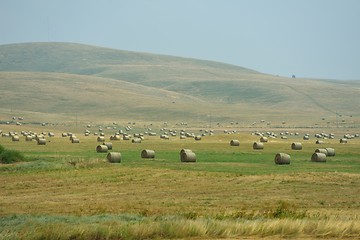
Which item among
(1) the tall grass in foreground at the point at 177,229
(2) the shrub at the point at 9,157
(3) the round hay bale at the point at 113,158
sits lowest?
(2) the shrub at the point at 9,157

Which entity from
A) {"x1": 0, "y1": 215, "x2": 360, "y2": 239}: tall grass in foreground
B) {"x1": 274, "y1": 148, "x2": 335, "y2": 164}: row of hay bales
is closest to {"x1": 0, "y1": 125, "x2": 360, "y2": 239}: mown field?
{"x1": 0, "y1": 215, "x2": 360, "y2": 239}: tall grass in foreground

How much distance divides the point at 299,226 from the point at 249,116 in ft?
487

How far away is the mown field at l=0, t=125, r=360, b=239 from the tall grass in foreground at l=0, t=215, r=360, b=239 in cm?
2

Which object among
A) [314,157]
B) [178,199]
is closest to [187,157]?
[314,157]

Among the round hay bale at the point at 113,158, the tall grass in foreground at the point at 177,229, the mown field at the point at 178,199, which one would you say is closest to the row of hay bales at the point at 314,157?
the mown field at the point at 178,199

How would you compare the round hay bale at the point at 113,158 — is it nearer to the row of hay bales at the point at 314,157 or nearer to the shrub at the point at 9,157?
the shrub at the point at 9,157

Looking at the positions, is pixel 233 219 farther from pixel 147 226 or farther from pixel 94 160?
pixel 94 160

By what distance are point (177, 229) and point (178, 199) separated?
30.2 ft

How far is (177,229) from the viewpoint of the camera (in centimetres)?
1861

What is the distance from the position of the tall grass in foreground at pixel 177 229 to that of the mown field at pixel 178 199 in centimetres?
2

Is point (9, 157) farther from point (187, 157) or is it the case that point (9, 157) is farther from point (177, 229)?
point (177, 229)

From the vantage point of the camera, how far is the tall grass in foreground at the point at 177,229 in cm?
1792

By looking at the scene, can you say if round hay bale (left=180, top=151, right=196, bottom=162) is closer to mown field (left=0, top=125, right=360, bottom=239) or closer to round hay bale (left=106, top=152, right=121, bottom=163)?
mown field (left=0, top=125, right=360, bottom=239)

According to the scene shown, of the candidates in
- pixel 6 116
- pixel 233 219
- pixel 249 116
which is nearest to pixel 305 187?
pixel 233 219
